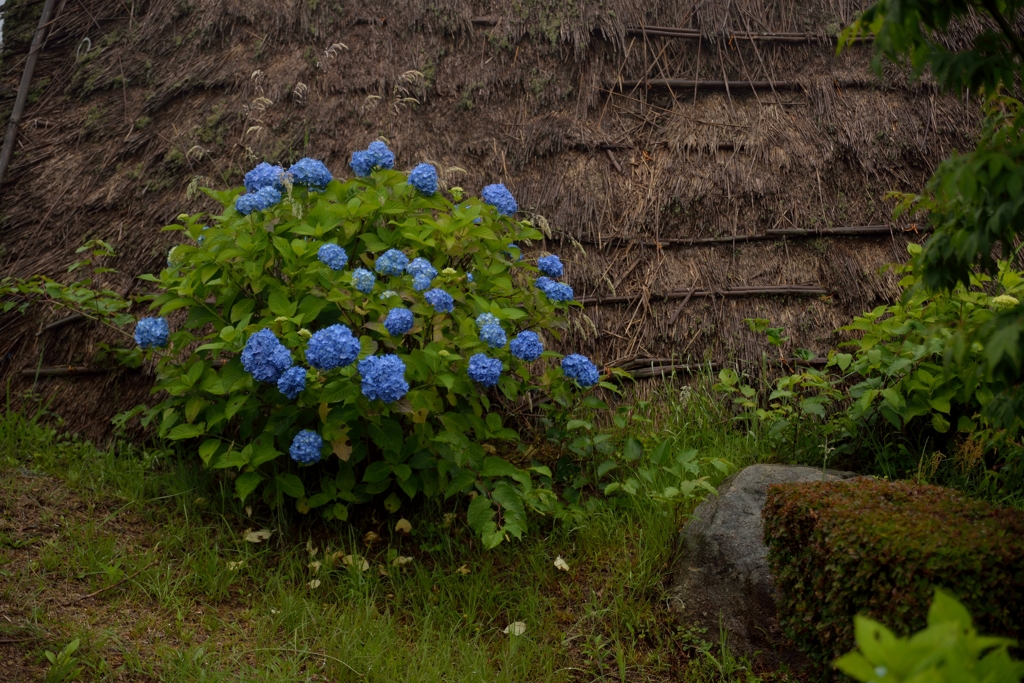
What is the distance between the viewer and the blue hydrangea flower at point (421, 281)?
3.01 meters

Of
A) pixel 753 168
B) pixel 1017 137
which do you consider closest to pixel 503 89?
pixel 753 168

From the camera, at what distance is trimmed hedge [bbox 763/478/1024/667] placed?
2.09m

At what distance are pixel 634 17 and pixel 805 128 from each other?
3.68 feet

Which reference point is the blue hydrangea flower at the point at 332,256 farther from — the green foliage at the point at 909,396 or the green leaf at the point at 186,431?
the green foliage at the point at 909,396

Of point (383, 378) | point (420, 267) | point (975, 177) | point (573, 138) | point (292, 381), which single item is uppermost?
point (975, 177)

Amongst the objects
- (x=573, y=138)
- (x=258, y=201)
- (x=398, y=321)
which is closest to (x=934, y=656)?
(x=398, y=321)

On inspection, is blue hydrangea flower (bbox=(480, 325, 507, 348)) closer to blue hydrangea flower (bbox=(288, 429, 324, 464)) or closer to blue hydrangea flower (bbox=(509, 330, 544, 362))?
blue hydrangea flower (bbox=(509, 330, 544, 362))

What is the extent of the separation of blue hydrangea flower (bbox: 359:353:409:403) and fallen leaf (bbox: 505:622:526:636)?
92 cm

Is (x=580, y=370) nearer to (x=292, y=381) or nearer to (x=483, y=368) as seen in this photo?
(x=483, y=368)

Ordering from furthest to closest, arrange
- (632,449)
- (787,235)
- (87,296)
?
1. (787,235)
2. (87,296)
3. (632,449)

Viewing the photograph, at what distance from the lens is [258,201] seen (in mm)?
3148

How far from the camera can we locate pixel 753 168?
4371 mm

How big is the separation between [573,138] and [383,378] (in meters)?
2.14

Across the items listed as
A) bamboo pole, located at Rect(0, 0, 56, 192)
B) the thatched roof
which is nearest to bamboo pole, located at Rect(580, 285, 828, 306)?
the thatched roof
